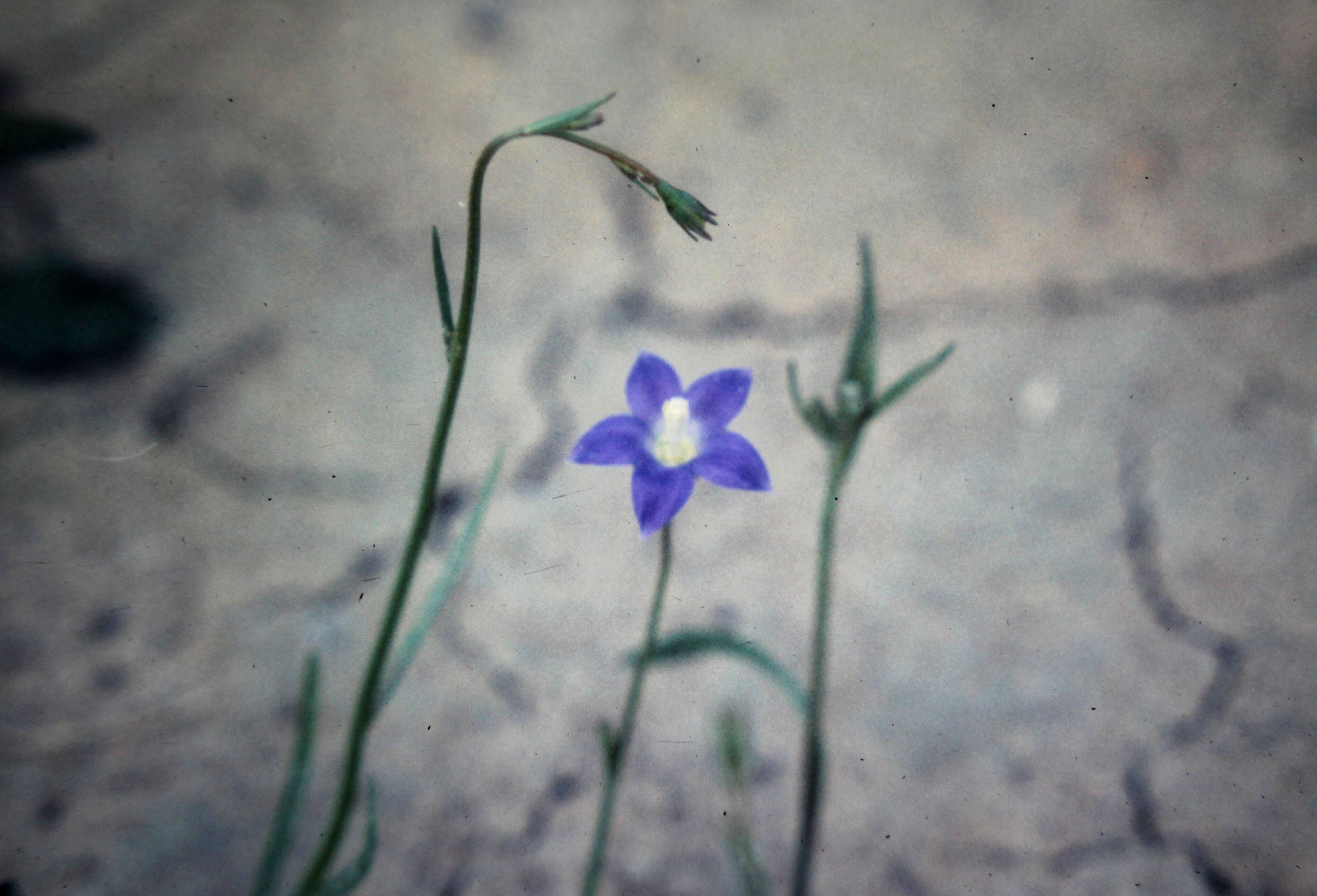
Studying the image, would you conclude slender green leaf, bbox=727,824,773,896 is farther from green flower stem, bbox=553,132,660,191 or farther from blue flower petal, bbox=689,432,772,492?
green flower stem, bbox=553,132,660,191

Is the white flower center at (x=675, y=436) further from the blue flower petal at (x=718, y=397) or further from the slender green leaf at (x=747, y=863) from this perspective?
the slender green leaf at (x=747, y=863)

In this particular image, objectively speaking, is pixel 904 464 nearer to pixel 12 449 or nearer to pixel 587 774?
pixel 587 774

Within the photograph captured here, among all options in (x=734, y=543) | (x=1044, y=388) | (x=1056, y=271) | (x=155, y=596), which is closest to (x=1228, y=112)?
(x=1056, y=271)

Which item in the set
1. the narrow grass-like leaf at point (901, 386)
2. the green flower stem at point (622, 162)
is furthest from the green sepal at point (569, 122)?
the narrow grass-like leaf at point (901, 386)

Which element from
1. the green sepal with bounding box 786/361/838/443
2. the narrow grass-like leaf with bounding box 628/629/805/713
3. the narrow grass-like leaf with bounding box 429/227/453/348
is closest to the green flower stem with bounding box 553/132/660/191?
the narrow grass-like leaf with bounding box 429/227/453/348

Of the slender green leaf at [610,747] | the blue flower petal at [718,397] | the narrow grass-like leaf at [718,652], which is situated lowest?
the slender green leaf at [610,747]

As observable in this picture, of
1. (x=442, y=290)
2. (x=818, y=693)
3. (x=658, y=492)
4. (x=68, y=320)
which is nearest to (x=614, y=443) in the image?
(x=658, y=492)
